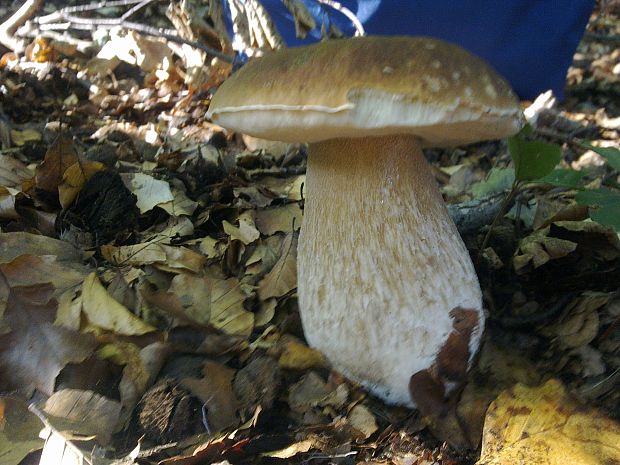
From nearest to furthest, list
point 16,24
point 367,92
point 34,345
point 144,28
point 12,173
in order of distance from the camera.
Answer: point 367,92 → point 34,345 → point 12,173 → point 144,28 → point 16,24

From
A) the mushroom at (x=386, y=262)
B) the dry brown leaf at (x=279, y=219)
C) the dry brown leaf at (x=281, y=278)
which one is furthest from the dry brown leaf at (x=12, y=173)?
the mushroom at (x=386, y=262)

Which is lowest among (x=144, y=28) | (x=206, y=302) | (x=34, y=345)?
(x=206, y=302)

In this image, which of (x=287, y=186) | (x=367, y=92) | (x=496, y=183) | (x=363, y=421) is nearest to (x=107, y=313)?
(x=363, y=421)

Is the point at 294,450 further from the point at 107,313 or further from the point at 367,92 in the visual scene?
the point at 367,92

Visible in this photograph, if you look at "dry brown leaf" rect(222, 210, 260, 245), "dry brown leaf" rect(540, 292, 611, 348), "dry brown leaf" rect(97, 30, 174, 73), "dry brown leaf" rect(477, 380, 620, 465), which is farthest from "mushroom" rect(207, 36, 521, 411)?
"dry brown leaf" rect(97, 30, 174, 73)

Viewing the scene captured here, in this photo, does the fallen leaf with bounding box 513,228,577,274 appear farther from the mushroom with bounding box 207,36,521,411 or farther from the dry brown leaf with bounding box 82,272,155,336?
the dry brown leaf with bounding box 82,272,155,336
